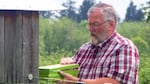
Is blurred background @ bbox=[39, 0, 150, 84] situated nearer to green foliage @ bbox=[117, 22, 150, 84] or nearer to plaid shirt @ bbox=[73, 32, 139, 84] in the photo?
green foliage @ bbox=[117, 22, 150, 84]

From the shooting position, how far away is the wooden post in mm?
4734

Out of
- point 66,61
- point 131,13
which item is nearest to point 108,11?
point 66,61

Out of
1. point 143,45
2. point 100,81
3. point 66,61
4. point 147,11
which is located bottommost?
point 143,45

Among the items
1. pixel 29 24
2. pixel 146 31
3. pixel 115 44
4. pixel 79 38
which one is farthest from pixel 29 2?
pixel 79 38

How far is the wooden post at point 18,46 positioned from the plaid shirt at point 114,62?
0.90 m

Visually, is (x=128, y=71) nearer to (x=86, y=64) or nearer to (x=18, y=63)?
(x=86, y=64)

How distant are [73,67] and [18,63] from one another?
0.97 meters

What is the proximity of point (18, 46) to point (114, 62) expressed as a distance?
4.05 feet

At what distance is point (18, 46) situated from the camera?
15.6ft

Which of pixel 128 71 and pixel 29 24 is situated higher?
pixel 29 24

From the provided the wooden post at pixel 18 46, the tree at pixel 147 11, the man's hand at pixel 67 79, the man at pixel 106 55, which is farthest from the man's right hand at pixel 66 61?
the tree at pixel 147 11

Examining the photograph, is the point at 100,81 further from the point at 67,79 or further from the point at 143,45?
the point at 143,45

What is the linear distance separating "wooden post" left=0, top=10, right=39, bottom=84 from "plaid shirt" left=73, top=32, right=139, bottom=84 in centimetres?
90

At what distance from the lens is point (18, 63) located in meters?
4.77
